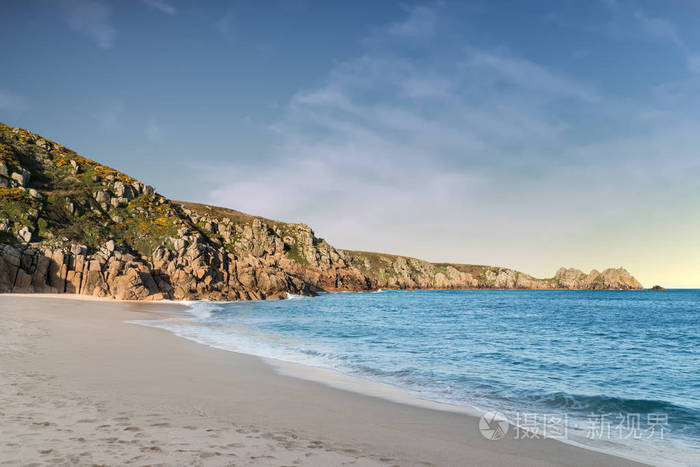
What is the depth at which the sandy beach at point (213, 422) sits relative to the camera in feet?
17.9

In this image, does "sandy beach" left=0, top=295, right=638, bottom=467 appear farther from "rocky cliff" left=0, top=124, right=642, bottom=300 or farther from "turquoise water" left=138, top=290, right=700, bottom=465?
"rocky cliff" left=0, top=124, right=642, bottom=300

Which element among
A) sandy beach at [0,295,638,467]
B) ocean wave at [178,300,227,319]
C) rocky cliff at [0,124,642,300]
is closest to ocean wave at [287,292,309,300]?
rocky cliff at [0,124,642,300]

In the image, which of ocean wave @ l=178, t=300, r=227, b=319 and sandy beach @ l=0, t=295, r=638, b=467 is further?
ocean wave @ l=178, t=300, r=227, b=319

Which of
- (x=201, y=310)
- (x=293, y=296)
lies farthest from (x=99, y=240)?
(x=293, y=296)

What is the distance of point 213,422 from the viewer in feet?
23.3

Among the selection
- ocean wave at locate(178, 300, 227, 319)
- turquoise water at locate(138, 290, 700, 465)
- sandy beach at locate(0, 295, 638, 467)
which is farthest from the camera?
ocean wave at locate(178, 300, 227, 319)

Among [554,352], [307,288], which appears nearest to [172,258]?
[307,288]

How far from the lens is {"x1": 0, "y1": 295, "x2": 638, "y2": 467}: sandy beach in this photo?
17.9 ft

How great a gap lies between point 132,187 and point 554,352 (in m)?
91.1

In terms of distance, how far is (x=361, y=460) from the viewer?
18.6 feet

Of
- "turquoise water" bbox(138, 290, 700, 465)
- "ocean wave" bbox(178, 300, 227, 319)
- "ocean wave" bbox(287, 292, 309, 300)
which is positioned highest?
"turquoise water" bbox(138, 290, 700, 465)

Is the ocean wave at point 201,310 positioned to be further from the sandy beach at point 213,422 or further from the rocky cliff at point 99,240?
the sandy beach at point 213,422

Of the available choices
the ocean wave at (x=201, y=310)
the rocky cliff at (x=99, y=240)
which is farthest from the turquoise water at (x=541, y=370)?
the rocky cliff at (x=99, y=240)

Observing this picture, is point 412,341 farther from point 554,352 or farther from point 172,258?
point 172,258
